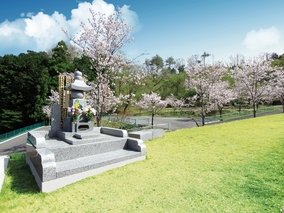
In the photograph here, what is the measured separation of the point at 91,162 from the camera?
4781mm

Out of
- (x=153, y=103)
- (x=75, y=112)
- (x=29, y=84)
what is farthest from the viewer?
(x=29, y=84)

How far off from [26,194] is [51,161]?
84cm

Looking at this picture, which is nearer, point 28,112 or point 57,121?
point 57,121

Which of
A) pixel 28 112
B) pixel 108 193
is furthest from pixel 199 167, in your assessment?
pixel 28 112

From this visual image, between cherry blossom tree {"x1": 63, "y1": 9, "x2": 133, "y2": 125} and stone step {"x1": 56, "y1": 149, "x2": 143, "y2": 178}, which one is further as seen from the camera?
cherry blossom tree {"x1": 63, "y1": 9, "x2": 133, "y2": 125}

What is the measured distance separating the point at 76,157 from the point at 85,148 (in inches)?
14.3

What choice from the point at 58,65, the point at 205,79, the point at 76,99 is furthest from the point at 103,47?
the point at 58,65

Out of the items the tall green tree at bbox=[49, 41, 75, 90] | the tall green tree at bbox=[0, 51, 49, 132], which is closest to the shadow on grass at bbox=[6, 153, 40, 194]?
the tall green tree at bbox=[0, 51, 49, 132]

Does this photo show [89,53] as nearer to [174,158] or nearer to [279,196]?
[174,158]

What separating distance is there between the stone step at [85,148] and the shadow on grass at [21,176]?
0.85 m

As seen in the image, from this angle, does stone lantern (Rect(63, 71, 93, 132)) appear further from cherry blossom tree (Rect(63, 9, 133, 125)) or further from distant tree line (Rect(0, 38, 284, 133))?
distant tree line (Rect(0, 38, 284, 133))

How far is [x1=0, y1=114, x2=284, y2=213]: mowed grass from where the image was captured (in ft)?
10.6

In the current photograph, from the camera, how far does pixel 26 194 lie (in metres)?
3.87

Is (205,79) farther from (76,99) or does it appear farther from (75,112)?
(75,112)
